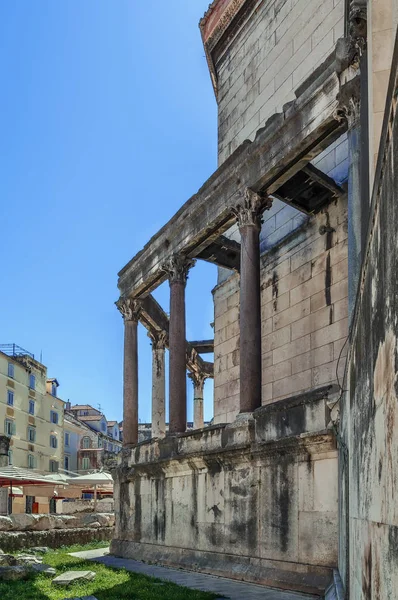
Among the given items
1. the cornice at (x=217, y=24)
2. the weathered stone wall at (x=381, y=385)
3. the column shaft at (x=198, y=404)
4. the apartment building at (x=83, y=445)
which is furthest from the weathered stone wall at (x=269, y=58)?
the apartment building at (x=83, y=445)

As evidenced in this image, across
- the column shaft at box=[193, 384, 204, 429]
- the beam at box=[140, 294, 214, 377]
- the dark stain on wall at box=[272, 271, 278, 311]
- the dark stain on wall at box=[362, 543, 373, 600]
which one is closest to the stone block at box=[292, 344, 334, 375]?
the dark stain on wall at box=[272, 271, 278, 311]

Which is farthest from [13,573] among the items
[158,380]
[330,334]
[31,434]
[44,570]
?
[31,434]

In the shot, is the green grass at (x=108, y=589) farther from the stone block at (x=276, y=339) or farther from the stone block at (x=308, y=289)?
the stone block at (x=308, y=289)

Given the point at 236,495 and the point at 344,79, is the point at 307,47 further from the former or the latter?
the point at 236,495

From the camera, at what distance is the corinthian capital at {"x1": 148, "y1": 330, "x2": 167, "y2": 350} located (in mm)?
20453

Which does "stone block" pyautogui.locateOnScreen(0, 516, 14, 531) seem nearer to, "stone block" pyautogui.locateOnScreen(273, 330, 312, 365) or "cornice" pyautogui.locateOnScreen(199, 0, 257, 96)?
"stone block" pyautogui.locateOnScreen(273, 330, 312, 365)

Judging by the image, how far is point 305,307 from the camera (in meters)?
13.4

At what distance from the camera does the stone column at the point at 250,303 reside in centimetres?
1157

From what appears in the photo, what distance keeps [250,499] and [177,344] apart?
493 centimetres

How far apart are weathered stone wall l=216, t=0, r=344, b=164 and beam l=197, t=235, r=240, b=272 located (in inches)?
107

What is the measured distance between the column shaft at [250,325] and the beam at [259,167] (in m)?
0.89

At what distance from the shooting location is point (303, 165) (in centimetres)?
1166

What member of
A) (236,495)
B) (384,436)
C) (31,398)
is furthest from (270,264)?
(31,398)

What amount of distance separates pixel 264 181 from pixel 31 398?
44.1 meters
